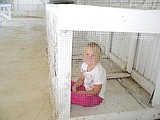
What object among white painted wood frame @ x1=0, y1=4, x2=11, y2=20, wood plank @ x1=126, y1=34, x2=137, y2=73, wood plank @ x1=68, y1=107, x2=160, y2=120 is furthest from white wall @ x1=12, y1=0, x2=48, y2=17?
wood plank @ x1=68, y1=107, x2=160, y2=120

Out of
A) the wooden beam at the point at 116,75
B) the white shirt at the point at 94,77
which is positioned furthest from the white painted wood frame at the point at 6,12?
the white shirt at the point at 94,77

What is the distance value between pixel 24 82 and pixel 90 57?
0.75m

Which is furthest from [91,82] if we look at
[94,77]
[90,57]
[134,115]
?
[134,115]

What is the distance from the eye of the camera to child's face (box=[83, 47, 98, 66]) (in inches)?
45.5

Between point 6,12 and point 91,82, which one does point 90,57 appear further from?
point 6,12

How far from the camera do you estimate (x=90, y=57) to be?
3.92 ft

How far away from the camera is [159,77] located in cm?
120

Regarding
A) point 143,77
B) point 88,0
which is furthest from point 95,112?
point 88,0

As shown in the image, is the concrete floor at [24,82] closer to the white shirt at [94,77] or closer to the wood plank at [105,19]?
the white shirt at [94,77]

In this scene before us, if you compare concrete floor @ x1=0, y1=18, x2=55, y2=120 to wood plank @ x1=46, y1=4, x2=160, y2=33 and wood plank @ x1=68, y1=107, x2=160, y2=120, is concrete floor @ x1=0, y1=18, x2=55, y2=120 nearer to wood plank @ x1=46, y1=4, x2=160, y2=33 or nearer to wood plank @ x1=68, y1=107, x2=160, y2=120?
wood plank @ x1=68, y1=107, x2=160, y2=120

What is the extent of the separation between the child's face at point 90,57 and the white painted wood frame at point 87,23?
204mm

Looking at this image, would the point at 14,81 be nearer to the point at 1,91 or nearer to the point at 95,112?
the point at 1,91

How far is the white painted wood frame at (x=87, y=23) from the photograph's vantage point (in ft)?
3.00

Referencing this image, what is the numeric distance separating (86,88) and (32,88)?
0.51m
